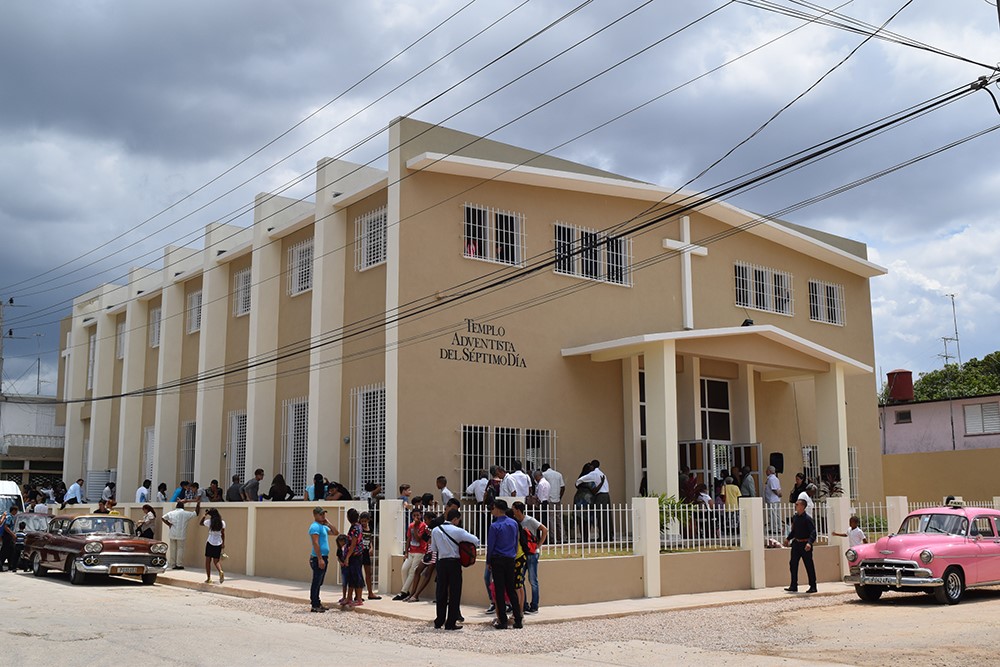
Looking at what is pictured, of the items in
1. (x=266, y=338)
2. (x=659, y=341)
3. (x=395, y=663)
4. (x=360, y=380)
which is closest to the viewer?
(x=395, y=663)

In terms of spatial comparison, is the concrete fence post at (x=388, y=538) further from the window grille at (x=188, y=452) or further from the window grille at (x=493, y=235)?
the window grille at (x=188, y=452)

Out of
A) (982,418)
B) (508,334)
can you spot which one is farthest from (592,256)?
(982,418)

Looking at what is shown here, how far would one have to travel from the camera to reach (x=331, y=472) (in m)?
21.9

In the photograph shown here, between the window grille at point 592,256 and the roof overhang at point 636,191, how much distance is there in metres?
1.01

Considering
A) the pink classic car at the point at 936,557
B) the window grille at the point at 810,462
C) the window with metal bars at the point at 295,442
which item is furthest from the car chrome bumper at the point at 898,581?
the window with metal bars at the point at 295,442

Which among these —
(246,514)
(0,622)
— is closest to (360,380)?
(246,514)

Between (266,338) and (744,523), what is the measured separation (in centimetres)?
1292

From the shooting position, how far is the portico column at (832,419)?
76.9 feet

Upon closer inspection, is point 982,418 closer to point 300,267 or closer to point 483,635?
point 300,267

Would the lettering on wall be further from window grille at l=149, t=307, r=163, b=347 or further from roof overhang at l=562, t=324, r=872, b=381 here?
window grille at l=149, t=307, r=163, b=347

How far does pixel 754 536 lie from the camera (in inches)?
717

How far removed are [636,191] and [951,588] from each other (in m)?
11.6

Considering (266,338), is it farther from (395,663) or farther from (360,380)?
(395,663)

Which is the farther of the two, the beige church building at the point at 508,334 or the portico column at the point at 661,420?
the beige church building at the point at 508,334
